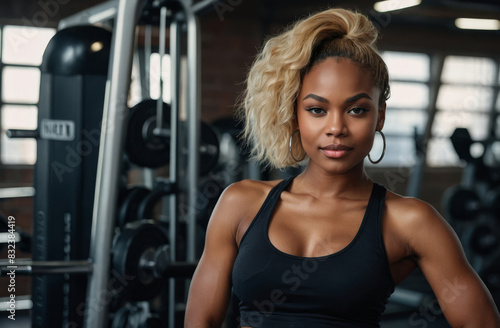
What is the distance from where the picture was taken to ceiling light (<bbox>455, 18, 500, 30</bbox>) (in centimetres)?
540

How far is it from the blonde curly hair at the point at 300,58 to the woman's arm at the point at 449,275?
197 millimetres

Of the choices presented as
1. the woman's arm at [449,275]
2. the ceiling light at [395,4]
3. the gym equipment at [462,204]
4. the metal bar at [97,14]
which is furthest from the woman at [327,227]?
the gym equipment at [462,204]

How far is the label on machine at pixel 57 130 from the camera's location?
5.89 feet

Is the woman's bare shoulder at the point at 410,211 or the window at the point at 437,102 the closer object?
the woman's bare shoulder at the point at 410,211

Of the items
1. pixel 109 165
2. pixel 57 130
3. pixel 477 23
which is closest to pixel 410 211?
pixel 109 165

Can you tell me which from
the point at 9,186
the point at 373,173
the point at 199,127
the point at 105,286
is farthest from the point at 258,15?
the point at 105,286

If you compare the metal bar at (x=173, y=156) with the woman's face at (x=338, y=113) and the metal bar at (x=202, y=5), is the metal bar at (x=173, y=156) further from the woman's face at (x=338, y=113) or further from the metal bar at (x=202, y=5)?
the woman's face at (x=338, y=113)

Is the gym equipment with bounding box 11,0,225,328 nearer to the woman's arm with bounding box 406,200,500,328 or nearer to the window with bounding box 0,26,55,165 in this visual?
the woman's arm with bounding box 406,200,500,328

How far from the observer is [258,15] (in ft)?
15.5

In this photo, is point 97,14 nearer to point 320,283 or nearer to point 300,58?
point 300,58

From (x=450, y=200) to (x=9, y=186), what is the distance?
2808 mm

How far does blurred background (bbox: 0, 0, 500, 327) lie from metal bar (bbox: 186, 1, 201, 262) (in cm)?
A: 10

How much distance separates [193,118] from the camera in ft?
6.40

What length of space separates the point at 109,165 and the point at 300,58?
0.96m
